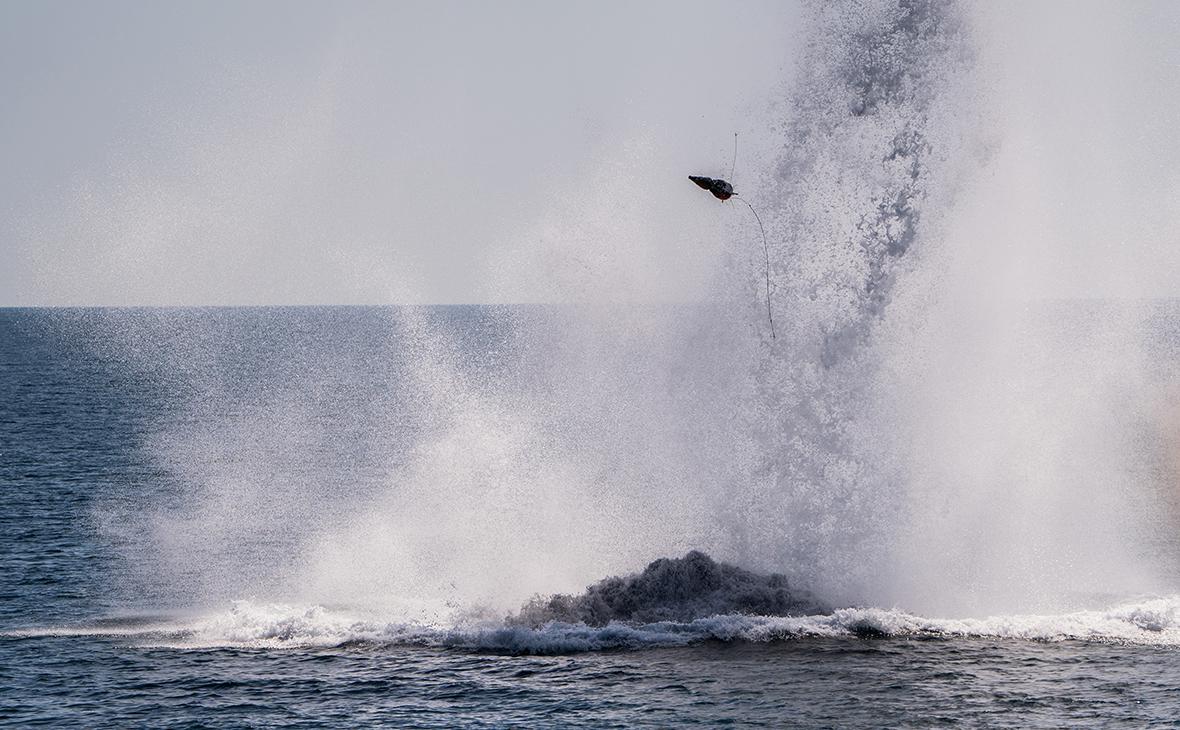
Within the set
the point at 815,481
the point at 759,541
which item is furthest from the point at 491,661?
the point at 815,481

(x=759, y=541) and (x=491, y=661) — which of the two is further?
(x=759, y=541)

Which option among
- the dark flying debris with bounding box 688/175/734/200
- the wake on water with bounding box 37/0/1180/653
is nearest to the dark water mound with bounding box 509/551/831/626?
the wake on water with bounding box 37/0/1180/653

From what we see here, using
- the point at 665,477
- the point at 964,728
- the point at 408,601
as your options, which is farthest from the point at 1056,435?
the point at 408,601

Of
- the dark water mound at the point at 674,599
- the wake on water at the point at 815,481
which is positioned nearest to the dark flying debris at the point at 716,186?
the wake on water at the point at 815,481

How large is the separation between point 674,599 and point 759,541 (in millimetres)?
6049

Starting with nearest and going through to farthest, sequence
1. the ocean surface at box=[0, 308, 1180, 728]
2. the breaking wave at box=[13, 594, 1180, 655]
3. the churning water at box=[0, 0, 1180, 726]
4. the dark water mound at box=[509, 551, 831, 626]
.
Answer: the ocean surface at box=[0, 308, 1180, 728] < the churning water at box=[0, 0, 1180, 726] < the breaking wave at box=[13, 594, 1180, 655] < the dark water mound at box=[509, 551, 831, 626]

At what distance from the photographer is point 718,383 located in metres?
57.7

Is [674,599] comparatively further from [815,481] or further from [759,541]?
[815,481]

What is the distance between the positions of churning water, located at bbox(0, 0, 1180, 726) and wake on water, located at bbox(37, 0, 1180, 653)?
0.15m

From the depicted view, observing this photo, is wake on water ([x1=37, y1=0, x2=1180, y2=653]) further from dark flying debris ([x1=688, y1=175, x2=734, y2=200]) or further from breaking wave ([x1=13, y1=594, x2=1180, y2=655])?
dark flying debris ([x1=688, y1=175, x2=734, y2=200])

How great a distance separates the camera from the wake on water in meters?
49.0

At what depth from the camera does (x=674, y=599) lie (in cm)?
4903

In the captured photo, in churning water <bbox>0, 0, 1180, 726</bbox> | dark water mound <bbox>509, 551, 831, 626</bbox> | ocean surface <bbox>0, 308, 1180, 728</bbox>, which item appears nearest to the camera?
ocean surface <bbox>0, 308, 1180, 728</bbox>

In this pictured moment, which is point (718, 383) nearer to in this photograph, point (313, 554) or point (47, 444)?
point (313, 554)
